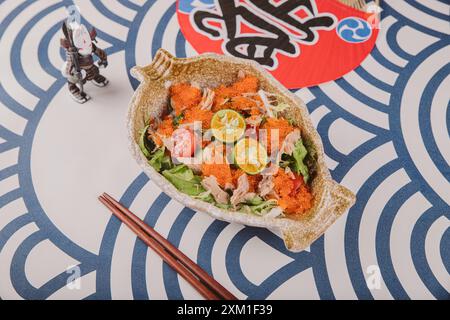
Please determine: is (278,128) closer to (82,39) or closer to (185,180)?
(185,180)

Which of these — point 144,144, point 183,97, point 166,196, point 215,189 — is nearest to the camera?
point 215,189

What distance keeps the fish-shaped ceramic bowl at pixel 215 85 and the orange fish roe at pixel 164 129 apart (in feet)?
0.20

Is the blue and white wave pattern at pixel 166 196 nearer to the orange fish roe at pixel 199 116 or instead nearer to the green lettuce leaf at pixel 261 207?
the green lettuce leaf at pixel 261 207

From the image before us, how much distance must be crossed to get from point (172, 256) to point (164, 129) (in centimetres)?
53

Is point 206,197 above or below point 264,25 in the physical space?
below

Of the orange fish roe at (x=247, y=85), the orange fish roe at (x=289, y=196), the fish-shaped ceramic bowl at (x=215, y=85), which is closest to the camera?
the fish-shaped ceramic bowl at (x=215, y=85)

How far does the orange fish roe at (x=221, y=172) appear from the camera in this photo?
1.64 meters

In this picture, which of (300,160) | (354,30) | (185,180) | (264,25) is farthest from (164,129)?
(354,30)

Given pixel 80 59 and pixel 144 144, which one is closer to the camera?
pixel 144 144

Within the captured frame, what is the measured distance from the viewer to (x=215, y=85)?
1929 mm

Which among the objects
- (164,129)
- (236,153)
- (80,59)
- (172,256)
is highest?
(80,59)

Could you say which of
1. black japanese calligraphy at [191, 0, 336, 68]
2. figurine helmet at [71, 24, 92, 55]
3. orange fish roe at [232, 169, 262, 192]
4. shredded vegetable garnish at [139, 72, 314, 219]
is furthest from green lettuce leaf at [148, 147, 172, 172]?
black japanese calligraphy at [191, 0, 336, 68]

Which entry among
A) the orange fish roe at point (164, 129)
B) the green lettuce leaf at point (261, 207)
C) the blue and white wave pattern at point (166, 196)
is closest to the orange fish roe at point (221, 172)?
the green lettuce leaf at point (261, 207)

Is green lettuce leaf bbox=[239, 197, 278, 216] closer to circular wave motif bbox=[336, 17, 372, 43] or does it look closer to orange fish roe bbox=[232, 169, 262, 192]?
orange fish roe bbox=[232, 169, 262, 192]
